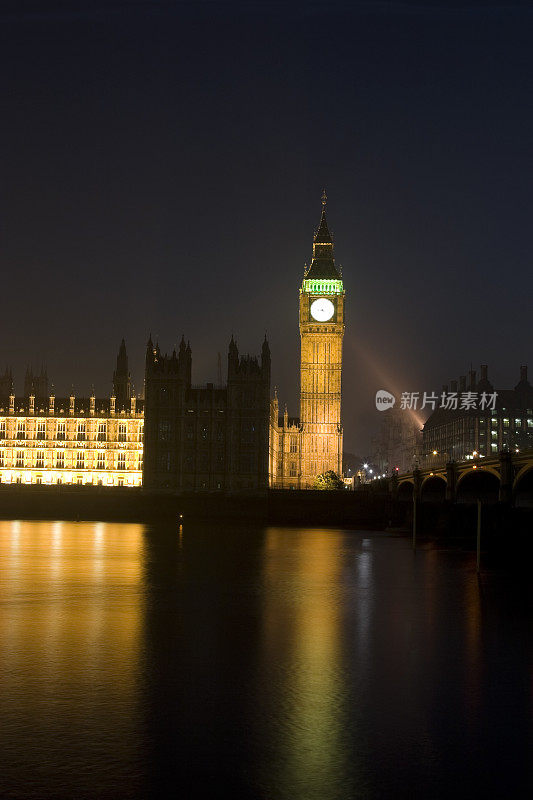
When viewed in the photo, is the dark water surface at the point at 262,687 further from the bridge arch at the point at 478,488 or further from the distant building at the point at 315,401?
the distant building at the point at 315,401

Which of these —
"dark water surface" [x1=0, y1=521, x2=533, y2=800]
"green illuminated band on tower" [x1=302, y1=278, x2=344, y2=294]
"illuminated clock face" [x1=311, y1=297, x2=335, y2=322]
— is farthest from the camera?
"green illuminated band on tower" [x1=302, y1=278, x2=344, y2=294]

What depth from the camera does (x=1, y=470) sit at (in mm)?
175000

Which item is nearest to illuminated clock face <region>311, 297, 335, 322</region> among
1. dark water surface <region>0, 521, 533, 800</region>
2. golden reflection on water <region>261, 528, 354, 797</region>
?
golden reflection on water <region>261, 528, 354, 797</region>

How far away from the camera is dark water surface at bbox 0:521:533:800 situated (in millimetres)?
18469

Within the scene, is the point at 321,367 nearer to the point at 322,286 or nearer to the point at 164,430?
the point at 322,286

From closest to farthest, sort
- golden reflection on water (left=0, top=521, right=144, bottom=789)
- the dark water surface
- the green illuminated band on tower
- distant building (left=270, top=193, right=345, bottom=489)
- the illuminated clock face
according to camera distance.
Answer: the dark water surface < golden reflection on water (left=0, top=521, right=144, bottom=789) < distant building (left=270, top=193, right=345, bottom=489) < the illuminated clock face < the green illuminated band on tower

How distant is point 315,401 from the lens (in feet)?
586

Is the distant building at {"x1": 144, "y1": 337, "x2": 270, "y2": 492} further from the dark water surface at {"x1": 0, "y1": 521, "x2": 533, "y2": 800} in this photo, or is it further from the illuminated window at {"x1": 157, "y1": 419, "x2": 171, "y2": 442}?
the dark water surface at {"x1": 0, "y1": 521, "x2": 533, "y2": 800}

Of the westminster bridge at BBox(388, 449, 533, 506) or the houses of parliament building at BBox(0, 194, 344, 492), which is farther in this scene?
the houses of parliament building at BBox(0, 194, 344, 492)

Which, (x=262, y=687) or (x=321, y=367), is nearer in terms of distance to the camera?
(x=262, y=687)

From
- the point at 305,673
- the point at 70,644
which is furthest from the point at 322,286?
the point at 305,673

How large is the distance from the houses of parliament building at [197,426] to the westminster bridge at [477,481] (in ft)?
118

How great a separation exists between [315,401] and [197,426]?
30.8m

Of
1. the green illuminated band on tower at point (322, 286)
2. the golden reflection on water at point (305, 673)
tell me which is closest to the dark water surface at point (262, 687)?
the golden reflection on water at point (305, 673)
